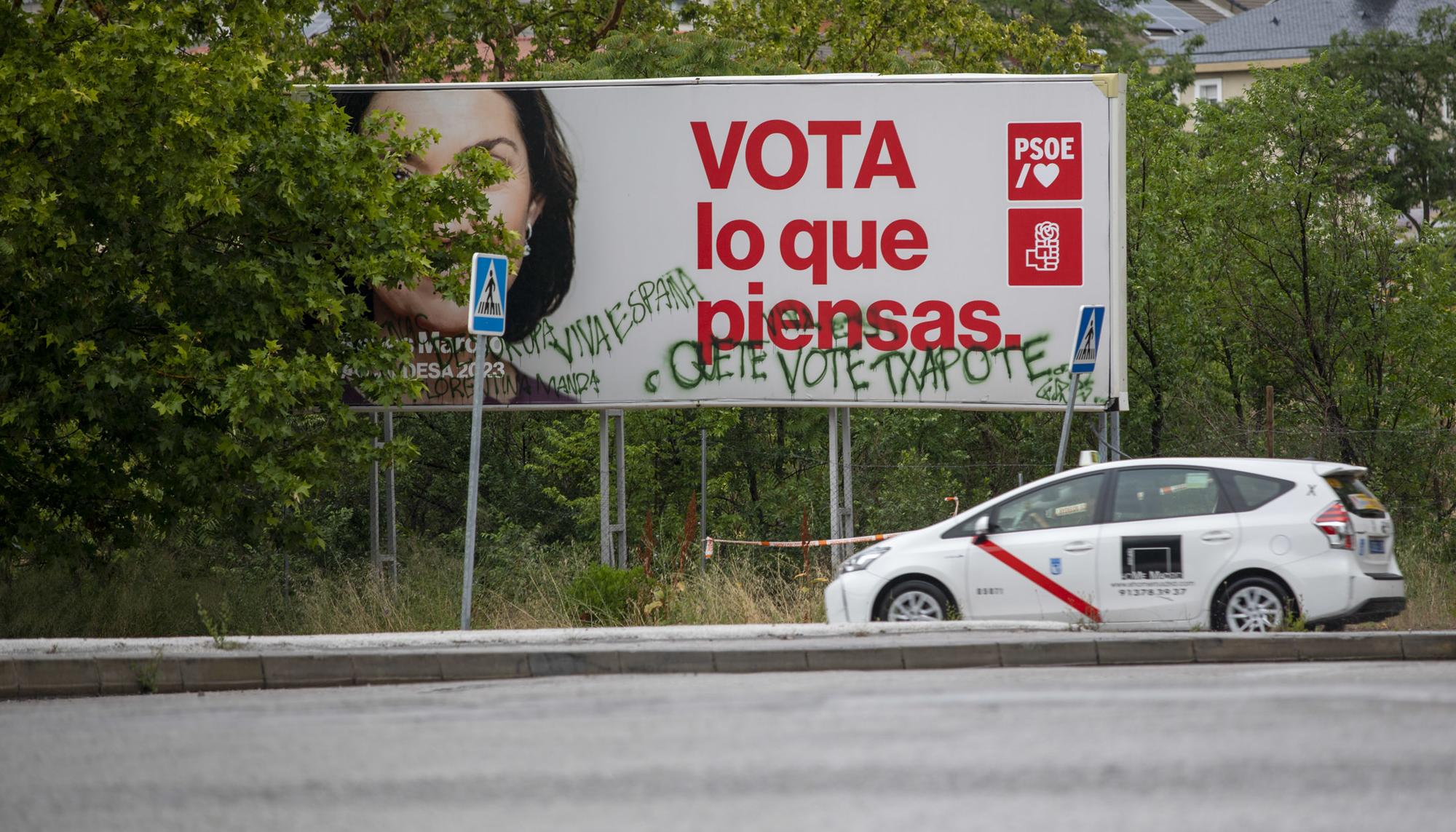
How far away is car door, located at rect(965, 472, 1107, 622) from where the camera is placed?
40.1ft

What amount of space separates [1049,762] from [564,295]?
1156 centimetres

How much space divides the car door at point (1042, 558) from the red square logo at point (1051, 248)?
16.5 ft

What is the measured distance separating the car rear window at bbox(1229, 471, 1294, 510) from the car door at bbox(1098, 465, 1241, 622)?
12 centimetres

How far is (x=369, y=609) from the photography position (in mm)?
16000

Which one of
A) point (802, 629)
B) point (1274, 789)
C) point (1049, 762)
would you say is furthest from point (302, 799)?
point (802, 629)

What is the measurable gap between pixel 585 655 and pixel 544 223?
7977mm

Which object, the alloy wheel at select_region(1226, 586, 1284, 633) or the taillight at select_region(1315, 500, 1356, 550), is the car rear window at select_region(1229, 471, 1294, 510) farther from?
the alloy wheel at select_region(1226, 586, 1284, 633)

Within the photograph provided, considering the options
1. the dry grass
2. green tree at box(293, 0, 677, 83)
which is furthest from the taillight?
green tree at box(293, 0, 677, 83)

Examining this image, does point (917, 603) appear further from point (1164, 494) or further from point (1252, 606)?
point (1252, 606)

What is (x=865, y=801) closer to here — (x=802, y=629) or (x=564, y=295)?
(x=802, y=629)

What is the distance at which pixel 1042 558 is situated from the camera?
12305mm

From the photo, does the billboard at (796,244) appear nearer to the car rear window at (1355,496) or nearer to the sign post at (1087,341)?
the sign post at (1087,341)

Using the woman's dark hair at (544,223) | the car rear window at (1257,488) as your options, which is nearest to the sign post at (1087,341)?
the car rear window at (1257,488)

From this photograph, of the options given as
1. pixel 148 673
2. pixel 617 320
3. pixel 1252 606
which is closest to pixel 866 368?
pixel 617 320
